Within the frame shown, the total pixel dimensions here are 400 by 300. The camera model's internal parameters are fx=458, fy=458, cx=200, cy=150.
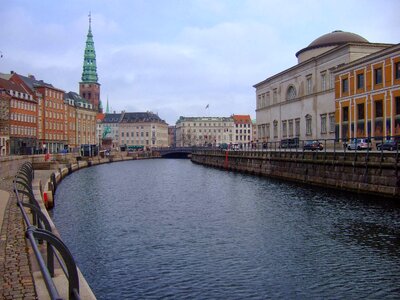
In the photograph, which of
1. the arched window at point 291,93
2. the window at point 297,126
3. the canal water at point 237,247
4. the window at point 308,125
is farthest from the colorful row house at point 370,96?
the canal water at point 237,247

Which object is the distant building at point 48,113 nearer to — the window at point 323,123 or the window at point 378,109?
the window at point 323,123

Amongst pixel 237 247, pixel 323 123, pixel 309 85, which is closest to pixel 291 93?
pixel 309 85

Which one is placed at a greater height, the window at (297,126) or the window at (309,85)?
the window at (309,85)

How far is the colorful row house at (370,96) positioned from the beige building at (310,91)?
555 centimetres

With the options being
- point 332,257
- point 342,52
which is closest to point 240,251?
point 332,257

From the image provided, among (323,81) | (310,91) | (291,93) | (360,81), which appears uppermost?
(323,81)

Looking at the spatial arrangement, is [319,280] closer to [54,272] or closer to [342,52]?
[54,272]

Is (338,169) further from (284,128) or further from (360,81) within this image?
(284,128)

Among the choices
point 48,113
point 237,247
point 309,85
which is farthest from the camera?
point 48,113

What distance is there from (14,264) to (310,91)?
248 ft

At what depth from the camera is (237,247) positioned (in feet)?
64.4

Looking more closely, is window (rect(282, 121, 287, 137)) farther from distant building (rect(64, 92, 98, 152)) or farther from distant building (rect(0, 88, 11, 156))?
distant building (rect(64, 92, 98, 152))

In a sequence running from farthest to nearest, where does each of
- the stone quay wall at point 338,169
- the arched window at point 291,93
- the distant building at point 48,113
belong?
the distant building at point 48,113 → the arched window at point 291,93 → the stone quay wall at point 338,169

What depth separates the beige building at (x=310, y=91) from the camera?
7244cm
